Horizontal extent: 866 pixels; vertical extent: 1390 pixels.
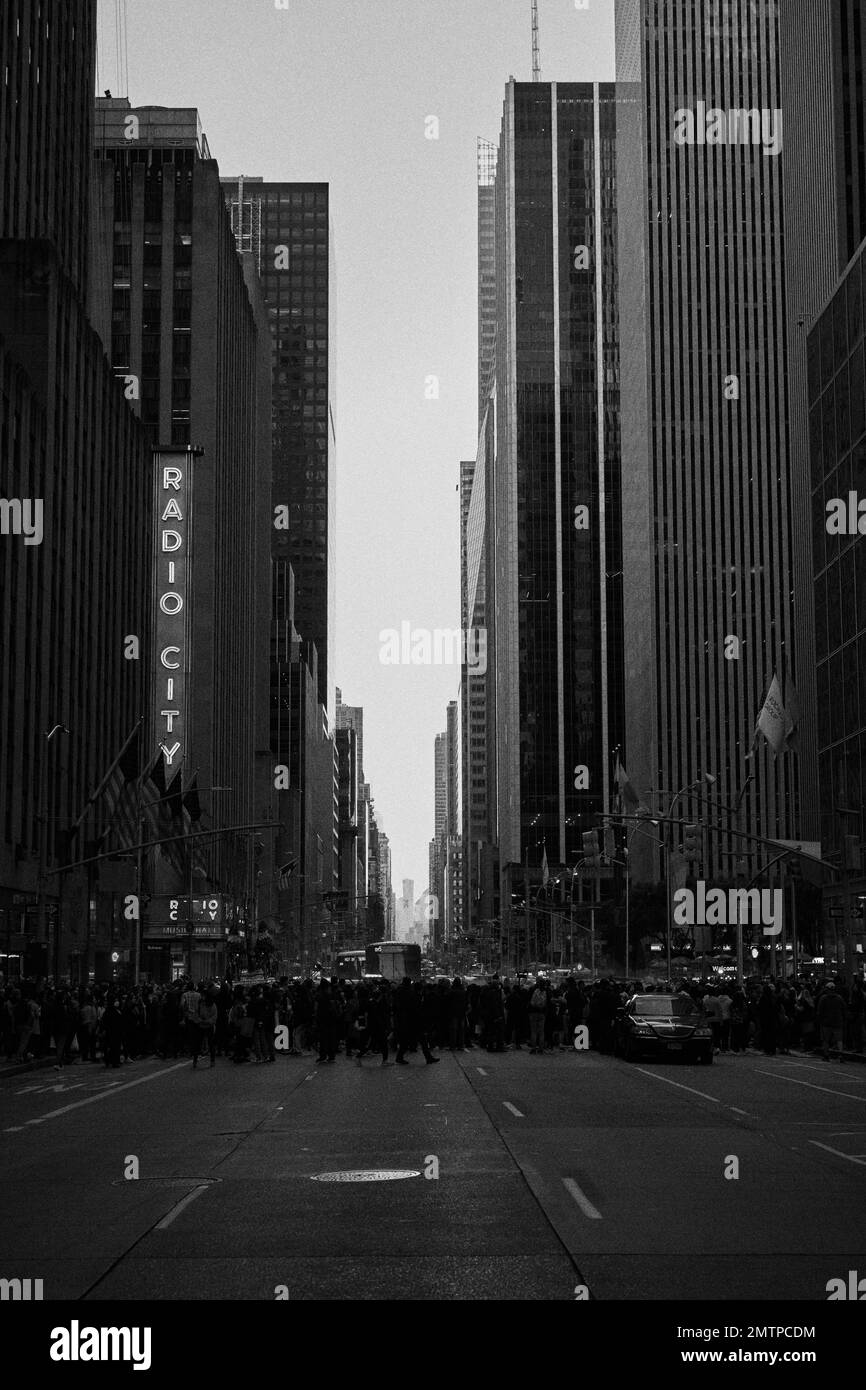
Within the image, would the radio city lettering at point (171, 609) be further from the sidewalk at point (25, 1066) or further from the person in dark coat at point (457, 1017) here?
the sidewalk at point (25, 1066)

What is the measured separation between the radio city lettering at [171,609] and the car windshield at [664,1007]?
2826 inches

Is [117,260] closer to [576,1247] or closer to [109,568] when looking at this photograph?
[109,568]

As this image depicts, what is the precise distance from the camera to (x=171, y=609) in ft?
351

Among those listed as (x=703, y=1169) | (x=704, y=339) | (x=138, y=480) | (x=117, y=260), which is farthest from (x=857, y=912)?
(x=704, y=339)

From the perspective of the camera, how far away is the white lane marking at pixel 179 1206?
12930mm

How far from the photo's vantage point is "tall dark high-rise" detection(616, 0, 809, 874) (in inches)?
6314

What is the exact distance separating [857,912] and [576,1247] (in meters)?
54.4

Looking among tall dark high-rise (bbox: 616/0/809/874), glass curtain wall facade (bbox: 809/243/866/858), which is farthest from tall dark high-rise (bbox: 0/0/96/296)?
tall dark high-rise (bbox: 616/0/809/874)

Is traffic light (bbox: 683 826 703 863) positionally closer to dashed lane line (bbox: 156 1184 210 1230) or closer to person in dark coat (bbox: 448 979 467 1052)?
person in dark coat (bbox: 448 979 467 1052)

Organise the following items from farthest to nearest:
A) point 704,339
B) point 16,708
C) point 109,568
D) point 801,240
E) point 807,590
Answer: point 704,339
point 801,240
point 807,590
point 109,568
point 16,708

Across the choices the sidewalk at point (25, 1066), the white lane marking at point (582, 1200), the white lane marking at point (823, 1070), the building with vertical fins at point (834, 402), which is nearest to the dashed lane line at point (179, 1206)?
the white lane marking at point (582, 1200)

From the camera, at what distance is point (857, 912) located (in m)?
63.7

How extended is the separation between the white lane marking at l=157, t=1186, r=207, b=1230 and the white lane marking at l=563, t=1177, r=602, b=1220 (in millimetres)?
3286

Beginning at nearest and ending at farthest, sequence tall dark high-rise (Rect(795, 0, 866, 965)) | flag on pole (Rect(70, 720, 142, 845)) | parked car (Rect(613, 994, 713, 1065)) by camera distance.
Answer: parked car (Rect(613, 994, 713, 1065))
flag on pole (Rect(70, 720, 142, 845))
tall dark high-rise (Rect(795, 0, 866, 965))
